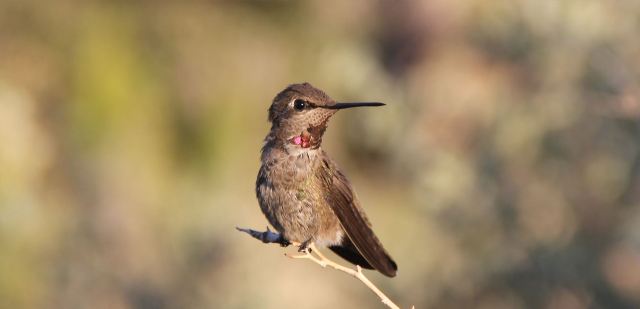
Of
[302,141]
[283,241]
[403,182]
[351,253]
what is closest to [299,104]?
[302,141]

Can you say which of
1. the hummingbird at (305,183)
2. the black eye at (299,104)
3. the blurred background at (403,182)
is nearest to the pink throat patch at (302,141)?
the hummingbird at (305,183)

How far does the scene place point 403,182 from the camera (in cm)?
888

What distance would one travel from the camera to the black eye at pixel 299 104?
12.3 ft

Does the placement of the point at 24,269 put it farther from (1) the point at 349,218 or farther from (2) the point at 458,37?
(2) the point at 458,37

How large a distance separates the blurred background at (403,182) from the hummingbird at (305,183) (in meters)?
2.09

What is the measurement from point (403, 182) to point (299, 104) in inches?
205

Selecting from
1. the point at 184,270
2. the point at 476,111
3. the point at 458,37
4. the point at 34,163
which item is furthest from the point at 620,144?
the point at 458,37

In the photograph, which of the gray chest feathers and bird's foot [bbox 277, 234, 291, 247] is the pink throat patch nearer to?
the gray chest feathers

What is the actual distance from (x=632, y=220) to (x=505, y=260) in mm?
1107

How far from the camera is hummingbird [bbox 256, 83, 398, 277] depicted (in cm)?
367

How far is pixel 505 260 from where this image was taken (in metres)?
6.67

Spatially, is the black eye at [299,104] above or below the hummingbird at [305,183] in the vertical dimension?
above

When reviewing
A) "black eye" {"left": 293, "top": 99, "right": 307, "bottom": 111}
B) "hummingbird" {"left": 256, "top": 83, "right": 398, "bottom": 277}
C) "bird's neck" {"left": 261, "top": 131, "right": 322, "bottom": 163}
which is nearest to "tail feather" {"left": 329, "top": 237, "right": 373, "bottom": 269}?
"hummingbird" {"left": 256, "top": 83, "right": 398, "bottom": 277}

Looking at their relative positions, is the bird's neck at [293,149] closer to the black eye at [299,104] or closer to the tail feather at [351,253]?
the black eye at [299,104]
